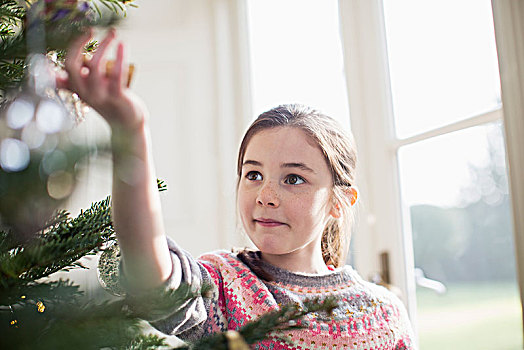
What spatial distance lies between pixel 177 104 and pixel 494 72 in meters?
1.68

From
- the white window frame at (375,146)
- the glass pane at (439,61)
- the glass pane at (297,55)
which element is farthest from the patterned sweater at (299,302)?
the glass pane at (297,55)

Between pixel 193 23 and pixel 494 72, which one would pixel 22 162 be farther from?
pixel 193 23

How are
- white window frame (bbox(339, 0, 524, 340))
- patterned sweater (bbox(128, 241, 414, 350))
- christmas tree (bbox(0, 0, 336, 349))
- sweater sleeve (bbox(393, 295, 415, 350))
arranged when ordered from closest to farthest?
christmas tree (bbox(0, 0, 336, 349)) < patterned sweater (bbox(128, 241, 414, 350)) < sweater sleeve (bbox(393, 295, 415, 350)) < white window frame (bbox(339, 0, 524, 340))

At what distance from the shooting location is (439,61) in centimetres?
151

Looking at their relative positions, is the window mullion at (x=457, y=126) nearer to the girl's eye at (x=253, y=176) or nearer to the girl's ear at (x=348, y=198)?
the girl's ear at (x=348, y=198)

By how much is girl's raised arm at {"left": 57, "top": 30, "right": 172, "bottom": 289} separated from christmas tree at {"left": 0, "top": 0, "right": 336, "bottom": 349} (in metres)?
0.02

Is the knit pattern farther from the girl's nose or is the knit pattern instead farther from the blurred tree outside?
the blurred tree outside

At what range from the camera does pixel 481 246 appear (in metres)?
1.40

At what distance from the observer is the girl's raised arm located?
13.6 inches

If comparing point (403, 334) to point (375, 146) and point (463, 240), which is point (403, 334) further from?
point (375, 146)

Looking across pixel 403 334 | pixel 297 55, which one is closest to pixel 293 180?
pixel 403 334

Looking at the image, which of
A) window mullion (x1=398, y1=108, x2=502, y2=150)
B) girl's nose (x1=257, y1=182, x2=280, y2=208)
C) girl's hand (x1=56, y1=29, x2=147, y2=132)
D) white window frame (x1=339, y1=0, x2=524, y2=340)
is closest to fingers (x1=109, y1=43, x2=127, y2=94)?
girl's hand (x1=56, y1=29, x2=147, y2=132)

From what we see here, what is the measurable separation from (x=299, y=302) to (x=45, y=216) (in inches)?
24.2

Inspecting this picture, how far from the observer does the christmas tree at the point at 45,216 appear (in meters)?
0.27
